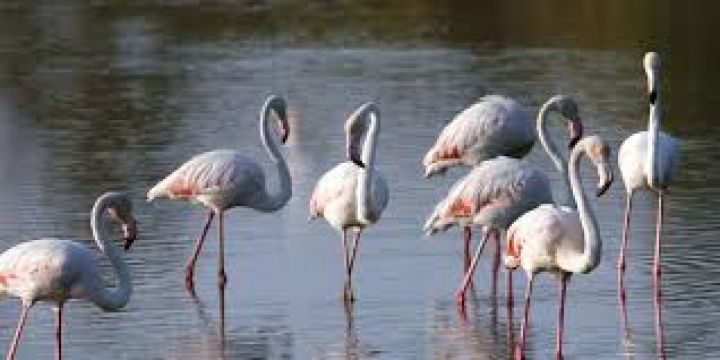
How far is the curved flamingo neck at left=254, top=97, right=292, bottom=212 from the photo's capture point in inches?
523

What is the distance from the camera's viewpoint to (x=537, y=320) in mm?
11750

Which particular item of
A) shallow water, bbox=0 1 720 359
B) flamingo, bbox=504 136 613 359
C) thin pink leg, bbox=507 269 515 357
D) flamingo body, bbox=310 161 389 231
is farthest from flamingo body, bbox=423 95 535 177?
flamingo, bbox=504 136 613 359

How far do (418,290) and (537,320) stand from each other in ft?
3.41

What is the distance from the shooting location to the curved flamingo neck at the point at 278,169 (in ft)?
43.6

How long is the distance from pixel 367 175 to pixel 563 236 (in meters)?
1.91

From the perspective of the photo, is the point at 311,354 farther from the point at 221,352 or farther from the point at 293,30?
the point at 293,30

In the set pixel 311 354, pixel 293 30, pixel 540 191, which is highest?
pixel 293 30

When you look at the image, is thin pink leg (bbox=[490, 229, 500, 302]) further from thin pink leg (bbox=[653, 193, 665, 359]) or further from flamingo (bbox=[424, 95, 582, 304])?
thin pink leg (bbox=[653, 193, 665, 359])

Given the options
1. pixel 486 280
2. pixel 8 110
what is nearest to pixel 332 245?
pixel 486 280

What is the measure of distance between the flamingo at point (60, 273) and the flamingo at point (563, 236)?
6.79 ft

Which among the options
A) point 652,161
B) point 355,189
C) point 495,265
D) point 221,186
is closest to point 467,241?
point 495,265

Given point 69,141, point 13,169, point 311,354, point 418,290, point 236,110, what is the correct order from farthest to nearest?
point 236,110 < point 69,141 < point 13,169 < point 418,290 < point 311,354

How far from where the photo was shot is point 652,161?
12.2m

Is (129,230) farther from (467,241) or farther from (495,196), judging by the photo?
(467,241)
